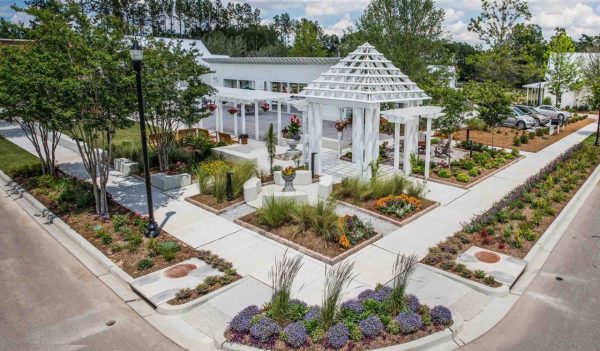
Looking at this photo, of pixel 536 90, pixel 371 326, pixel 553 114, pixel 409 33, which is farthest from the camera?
pixel 536 90

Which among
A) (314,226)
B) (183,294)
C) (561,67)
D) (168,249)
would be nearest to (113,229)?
(168,249)

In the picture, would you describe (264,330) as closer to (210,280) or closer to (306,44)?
(210,280)

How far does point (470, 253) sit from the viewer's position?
992 centimetres

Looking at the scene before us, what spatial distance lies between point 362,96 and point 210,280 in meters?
9.12

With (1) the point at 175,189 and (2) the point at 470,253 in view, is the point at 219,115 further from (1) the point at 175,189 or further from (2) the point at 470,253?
(2) the point at 470,253

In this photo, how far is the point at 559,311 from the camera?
25.7 ft

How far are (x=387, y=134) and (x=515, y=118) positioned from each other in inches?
368

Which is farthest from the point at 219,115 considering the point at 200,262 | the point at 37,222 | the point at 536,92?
the point at 536,92

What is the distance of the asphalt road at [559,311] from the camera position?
697 centimetres

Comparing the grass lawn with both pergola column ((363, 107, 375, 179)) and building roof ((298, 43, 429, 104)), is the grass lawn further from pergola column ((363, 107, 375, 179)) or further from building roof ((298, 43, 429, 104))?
pergola column ((363, 107, 375, 179))

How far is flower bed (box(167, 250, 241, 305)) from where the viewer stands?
8109 millimetres

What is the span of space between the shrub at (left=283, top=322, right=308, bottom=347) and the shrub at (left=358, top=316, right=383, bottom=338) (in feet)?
2.92

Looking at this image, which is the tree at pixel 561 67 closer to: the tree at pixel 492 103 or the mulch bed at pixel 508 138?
the mulch bed at pixel 508 138

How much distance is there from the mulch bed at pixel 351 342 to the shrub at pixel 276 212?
4472mm
